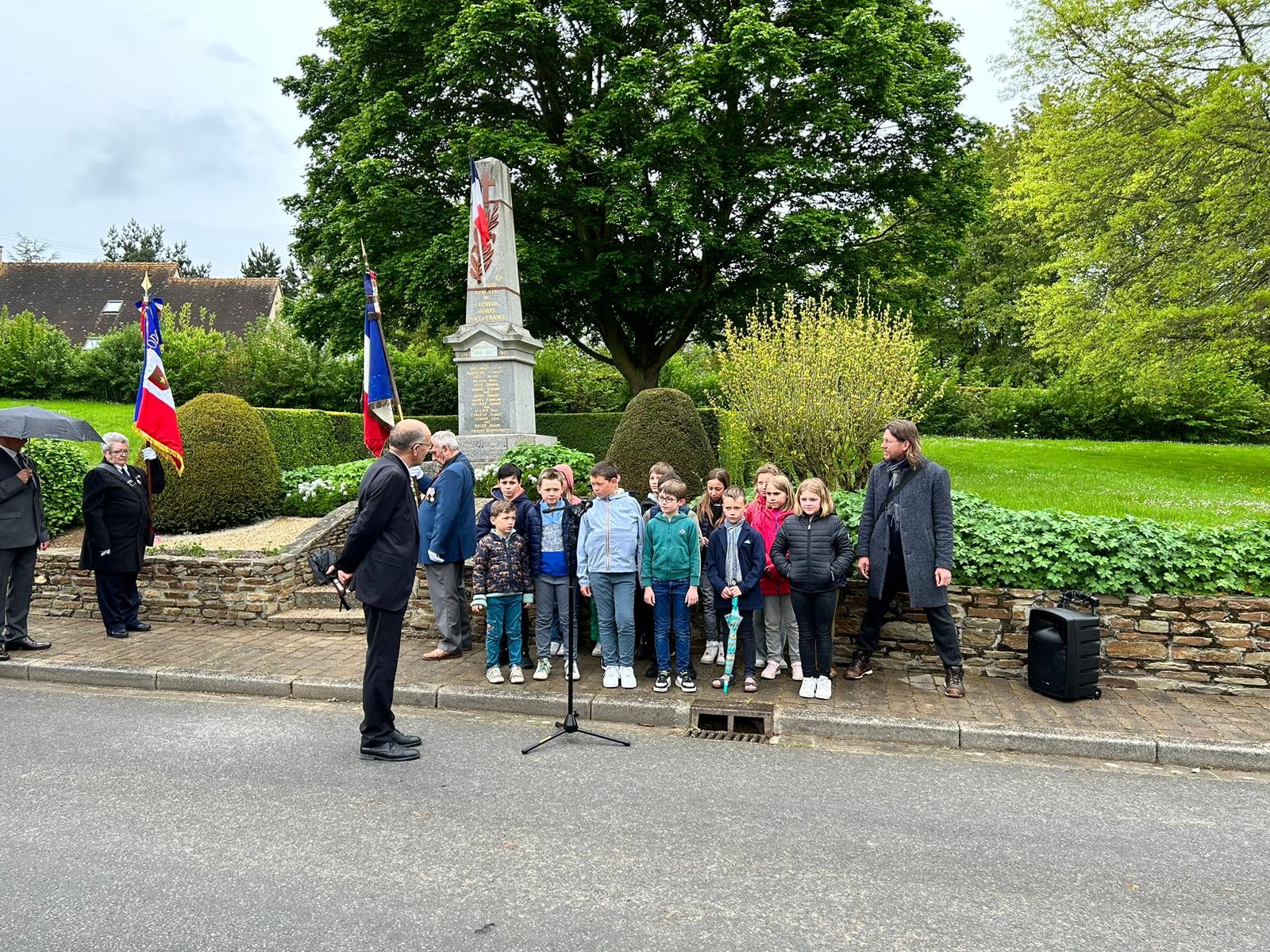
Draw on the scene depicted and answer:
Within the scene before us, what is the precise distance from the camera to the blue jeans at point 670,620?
6324 millimetres

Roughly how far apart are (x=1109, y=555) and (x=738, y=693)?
312 centimetres

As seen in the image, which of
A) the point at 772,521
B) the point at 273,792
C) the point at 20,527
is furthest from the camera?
the point at 20,527

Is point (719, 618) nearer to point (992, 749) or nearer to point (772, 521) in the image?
point (772, 521)

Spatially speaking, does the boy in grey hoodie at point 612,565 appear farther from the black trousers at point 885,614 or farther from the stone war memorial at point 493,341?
the stone war memorial at point 493,341

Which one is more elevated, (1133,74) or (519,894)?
(1133,74)

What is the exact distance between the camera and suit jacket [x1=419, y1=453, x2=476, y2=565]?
705 centimetres

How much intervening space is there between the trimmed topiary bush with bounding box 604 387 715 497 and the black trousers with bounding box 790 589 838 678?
11.6ft

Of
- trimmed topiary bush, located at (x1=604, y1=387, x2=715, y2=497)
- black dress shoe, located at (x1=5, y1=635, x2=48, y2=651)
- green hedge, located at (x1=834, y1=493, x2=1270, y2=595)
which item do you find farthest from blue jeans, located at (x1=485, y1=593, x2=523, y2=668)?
black dress shoe, located at (x1=5, y1=635, x2=48, y2=651)

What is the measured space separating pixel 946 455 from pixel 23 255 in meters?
69.8

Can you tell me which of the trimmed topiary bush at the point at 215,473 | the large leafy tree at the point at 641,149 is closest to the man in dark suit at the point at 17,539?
the trimmed topiary bush at the point at 215,473

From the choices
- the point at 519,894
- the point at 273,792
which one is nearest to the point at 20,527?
the point at 273,792

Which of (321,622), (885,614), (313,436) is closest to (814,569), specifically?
(885,614)

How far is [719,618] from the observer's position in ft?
23.3

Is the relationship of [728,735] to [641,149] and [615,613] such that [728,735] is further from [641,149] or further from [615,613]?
[641,149]
